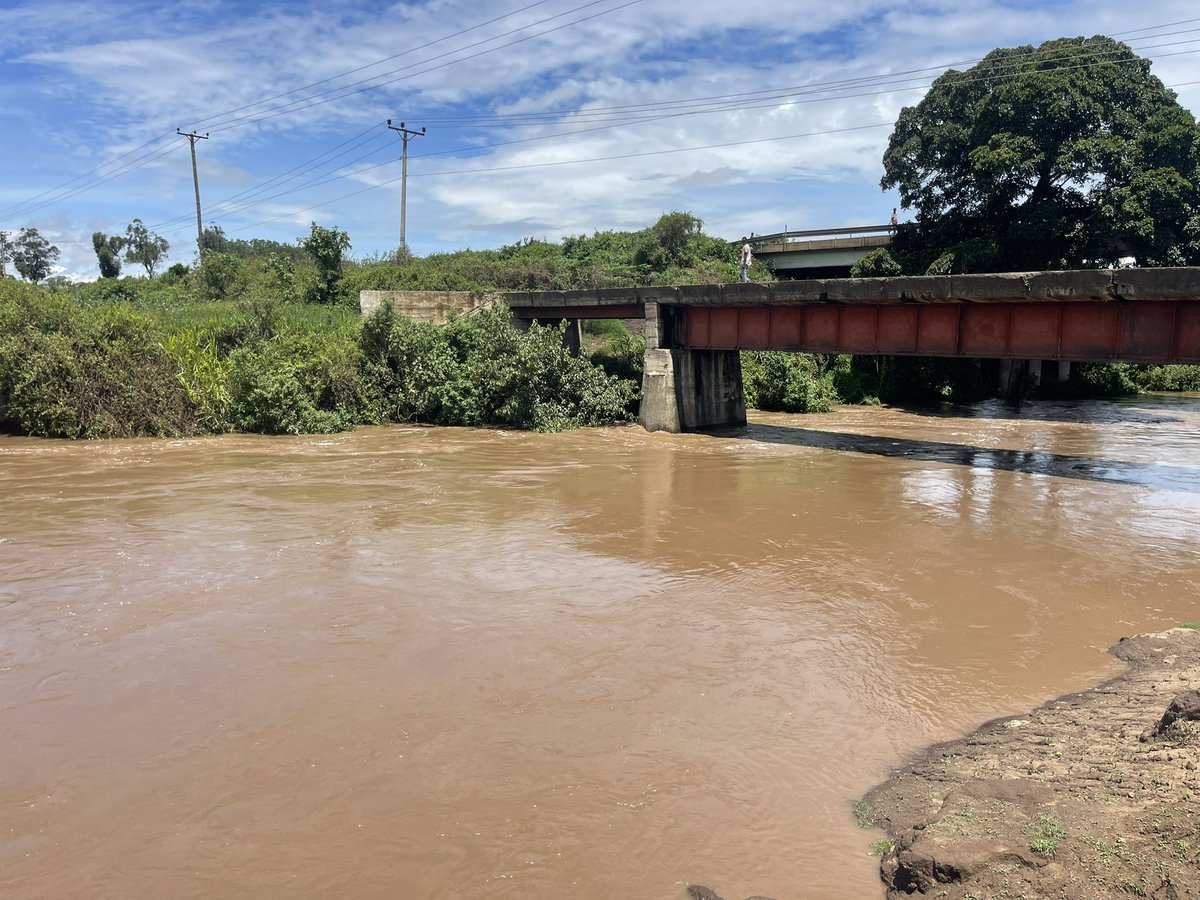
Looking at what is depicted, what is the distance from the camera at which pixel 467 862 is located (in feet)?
16.2

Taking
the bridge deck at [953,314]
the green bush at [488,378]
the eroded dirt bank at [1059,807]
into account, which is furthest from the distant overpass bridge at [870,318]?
the eroded dirt bank at [1059,807]

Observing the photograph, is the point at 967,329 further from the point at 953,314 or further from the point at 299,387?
the point at 299,387

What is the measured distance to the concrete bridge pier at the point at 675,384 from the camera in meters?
25.9

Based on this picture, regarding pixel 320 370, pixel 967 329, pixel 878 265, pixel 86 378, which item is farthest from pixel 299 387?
pixel 878 265

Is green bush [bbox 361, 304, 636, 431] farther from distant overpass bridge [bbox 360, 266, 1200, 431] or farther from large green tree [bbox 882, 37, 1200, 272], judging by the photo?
large green tree [bbox 882, 37, 1200, 272]

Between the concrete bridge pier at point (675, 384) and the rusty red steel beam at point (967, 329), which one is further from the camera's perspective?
the concrete bridge pier at point (675, 384)

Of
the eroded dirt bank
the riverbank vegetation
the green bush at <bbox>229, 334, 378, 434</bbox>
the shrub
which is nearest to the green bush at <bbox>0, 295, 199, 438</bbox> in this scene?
the riverbank vegetation

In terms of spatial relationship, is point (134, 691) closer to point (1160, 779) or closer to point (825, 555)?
point (1160, 779)

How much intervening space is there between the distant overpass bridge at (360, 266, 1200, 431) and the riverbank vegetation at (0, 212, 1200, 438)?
198 cm

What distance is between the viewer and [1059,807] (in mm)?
4512

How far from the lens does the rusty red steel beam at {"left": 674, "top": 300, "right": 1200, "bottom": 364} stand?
17.5 meters

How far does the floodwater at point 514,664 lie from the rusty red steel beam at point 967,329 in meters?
3.21

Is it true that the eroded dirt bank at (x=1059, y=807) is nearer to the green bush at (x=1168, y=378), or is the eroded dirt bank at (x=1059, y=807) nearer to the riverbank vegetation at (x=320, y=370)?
the riverbank vegetation at (x=320, y=370)

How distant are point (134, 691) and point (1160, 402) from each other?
142ft
